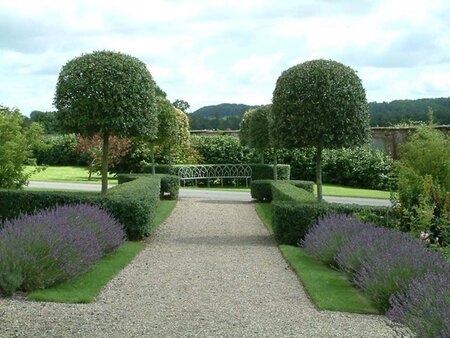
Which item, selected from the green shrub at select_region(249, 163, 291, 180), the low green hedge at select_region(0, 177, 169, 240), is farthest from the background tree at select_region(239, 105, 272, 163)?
the low green hedge at select_region(0, 177, 169, 240)

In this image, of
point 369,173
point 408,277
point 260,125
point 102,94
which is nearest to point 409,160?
point 260,125

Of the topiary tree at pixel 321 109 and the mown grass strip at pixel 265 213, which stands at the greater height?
the topiary tree at pixel 321 109

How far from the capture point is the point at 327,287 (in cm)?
864

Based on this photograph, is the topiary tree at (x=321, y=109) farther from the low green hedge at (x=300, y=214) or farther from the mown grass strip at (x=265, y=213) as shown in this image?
the mown grass strip at (x=265, y=213)

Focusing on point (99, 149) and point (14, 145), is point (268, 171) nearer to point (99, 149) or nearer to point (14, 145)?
point (99, 149)

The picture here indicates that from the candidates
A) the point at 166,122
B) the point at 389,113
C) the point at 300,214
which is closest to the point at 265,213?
the point at 300,214

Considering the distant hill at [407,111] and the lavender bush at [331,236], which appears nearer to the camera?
the lavender bush at [331,236]

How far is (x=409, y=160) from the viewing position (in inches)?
934

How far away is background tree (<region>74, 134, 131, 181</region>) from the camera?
3170 centimetres

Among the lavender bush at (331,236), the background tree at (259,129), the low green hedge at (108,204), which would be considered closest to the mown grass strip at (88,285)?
the low green hedge at (108,204)

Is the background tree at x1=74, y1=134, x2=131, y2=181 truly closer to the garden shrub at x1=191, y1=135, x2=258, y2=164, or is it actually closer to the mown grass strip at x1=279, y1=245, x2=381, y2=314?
the garden shrub at x1=191, y1=135, x2=258, y2=164

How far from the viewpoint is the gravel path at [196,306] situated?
250 inches

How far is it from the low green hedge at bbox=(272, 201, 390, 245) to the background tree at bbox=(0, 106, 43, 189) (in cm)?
719

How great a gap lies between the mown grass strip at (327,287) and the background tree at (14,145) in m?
8.32
